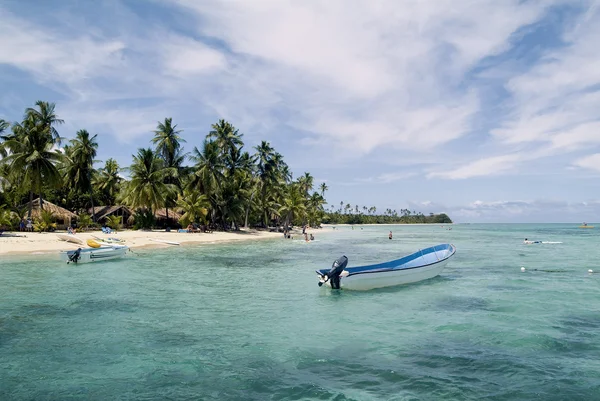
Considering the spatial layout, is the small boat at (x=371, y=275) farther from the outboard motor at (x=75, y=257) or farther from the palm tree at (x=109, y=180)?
the palm tree at (x=109, y=180)

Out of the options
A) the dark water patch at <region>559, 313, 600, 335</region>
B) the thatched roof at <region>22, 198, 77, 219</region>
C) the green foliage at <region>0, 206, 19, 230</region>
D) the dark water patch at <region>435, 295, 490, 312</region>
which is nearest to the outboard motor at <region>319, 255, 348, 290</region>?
the dark water patch at <region>435, 295, 490, 312</region>

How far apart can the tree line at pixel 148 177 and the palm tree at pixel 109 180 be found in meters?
0.13

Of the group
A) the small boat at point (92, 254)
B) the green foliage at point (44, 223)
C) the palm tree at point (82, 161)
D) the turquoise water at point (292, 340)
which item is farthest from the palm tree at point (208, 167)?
the turquoise water at point (292, 340)

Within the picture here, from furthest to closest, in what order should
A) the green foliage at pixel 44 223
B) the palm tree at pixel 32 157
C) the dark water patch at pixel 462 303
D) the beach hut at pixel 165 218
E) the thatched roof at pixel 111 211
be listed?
1. the beach hut at pixel 165 218
2. the thatched roof at pixel 111 211
3. the green foliage at pixel 44 223
4. the palm tree at pixel 32 157
5. the dark water patch at pixel 462 303

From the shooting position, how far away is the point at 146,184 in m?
46.4

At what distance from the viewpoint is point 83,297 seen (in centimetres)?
1428

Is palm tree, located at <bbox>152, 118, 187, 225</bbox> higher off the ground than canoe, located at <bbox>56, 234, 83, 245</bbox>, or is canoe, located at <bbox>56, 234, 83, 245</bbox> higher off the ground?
palm tree, located at <bbox>152, 118, 187, 225</bbox>

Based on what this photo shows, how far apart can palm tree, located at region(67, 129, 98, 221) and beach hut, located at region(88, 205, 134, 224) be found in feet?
3.71

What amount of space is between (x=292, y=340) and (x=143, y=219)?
44485mm

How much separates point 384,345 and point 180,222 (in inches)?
1861

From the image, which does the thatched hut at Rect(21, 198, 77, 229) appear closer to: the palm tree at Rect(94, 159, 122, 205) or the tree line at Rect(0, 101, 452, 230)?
the tree line at Rect(0, 101, 452, 230)

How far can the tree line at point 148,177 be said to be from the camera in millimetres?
38875

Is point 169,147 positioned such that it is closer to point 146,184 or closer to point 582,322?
point 146,184

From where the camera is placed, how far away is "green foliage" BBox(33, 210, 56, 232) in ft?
128
